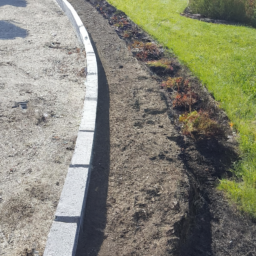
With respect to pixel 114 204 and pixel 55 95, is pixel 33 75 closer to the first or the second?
pixel 55 95

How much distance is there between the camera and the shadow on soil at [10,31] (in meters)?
8.80

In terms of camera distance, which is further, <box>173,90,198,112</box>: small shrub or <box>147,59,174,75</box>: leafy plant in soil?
<box>147,59,174,75</box>: leafy plant in soil

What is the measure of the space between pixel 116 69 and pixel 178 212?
4076mm

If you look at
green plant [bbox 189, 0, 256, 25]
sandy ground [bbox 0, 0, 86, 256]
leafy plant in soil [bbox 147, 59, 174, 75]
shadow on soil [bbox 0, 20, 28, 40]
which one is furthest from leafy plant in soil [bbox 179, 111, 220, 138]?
green plant [bbox 189, 0, 256, 25]

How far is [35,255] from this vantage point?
3047mm

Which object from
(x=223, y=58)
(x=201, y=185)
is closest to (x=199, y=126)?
(x=201, y=185)

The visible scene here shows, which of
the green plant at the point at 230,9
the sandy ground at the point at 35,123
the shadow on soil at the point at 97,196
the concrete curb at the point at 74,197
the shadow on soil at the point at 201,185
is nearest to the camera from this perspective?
the concrete curb at the point at 74,197

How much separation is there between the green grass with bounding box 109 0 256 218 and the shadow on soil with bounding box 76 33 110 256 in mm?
1382

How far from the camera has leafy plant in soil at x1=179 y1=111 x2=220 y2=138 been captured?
15.7ft

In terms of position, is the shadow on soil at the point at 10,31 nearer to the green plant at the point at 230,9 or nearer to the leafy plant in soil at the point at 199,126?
the green plant at the point at 230,9

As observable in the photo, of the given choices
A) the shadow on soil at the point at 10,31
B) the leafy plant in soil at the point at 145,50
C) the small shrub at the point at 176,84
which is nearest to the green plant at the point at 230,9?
the leafy plant in soil at the point at 145,50

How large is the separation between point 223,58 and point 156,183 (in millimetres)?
4432

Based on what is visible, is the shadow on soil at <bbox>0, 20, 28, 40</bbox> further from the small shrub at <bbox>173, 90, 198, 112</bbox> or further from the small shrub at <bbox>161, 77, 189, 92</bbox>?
the small shrub at <bbox>173, 90, 198, 112</bbox>

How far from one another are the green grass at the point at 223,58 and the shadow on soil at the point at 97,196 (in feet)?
4.53
